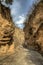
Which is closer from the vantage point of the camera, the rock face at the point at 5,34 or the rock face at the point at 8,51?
the rock face at the point at 8,51

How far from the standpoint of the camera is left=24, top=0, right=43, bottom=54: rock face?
44.8ft

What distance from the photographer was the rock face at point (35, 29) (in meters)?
13.7

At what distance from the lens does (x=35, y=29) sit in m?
14.7

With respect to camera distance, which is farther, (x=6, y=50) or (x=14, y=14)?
(x=14, y=14)

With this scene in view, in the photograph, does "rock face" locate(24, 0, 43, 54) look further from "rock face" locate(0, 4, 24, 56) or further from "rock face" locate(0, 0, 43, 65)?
"rock face" locate(0, 4, 24, 56)

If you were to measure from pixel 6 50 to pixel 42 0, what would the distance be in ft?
15.4

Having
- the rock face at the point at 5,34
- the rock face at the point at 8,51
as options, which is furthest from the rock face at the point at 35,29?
the rock face at the point at 5,34

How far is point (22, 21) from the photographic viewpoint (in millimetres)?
15570

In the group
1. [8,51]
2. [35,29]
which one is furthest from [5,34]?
[35,29]

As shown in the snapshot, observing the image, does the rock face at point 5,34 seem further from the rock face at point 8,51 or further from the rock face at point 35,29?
the rock face at point 35,29

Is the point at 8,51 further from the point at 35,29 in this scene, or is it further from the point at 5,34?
the point at 35,29

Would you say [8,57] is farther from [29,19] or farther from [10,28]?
[29,19]

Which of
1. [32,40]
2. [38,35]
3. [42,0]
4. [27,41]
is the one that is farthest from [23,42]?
[42,0]

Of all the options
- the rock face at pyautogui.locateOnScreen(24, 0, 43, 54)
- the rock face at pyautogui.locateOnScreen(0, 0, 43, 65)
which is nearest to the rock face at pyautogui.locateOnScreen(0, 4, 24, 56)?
the rock face at pyautogui.locateOnScreen(0, 0, 43, 65)
